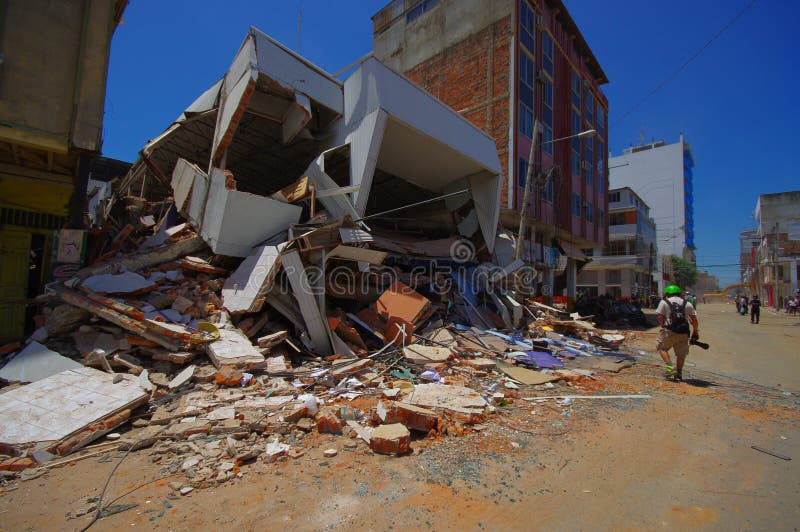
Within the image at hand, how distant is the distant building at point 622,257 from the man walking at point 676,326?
3409 cm

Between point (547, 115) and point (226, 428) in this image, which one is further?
point (547, 115)

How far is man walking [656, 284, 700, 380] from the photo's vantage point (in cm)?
585

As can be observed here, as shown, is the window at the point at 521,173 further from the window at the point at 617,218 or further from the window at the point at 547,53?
the window at the point at 617,218

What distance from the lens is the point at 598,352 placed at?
8.66m

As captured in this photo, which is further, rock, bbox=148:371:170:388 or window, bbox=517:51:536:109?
window, bbox=517:51:536:109

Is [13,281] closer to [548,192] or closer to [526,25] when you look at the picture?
[548,192]

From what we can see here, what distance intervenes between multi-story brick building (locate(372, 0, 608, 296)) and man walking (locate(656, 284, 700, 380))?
9618 millimetres

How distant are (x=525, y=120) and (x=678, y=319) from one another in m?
16.1

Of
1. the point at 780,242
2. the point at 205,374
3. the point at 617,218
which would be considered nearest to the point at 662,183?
the point at 617,218

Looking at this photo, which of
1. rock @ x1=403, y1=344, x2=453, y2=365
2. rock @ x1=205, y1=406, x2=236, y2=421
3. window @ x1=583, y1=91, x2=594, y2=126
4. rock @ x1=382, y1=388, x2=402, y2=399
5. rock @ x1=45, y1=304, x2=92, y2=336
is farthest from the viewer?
window @ x1=583, y1=91, x2=594, y2=126

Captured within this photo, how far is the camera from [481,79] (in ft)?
64.0

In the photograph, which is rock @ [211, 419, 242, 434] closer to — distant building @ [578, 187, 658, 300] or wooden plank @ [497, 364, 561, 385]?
wooden plank @ [497, 364, 561, 385]

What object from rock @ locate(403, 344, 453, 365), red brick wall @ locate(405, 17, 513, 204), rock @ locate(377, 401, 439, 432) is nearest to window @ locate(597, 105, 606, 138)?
red brick wall @ locate(405, 17, 513, 204)

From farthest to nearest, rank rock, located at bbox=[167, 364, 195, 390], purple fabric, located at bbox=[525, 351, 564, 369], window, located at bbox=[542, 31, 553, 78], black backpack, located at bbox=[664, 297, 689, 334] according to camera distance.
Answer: window, located at bbox=[542, 31, 553, 78], purple fabric, located at bbox=[525, 351, 564, 369], black backpack, located at bbox=[664, 297, 689, 334], rock, located at bbox=[167, 364, 195, 390]
